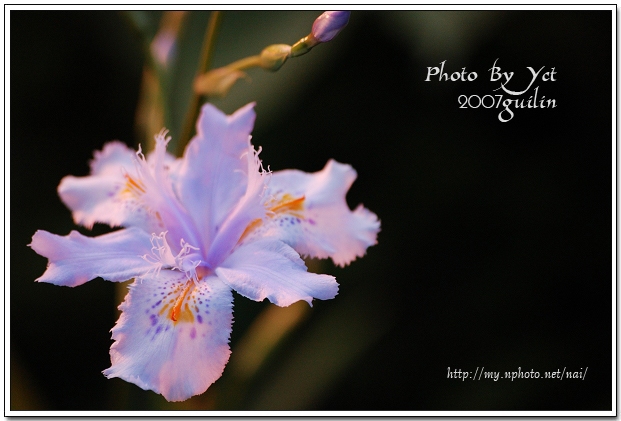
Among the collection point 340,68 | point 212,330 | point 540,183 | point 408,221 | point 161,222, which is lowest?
point 212,330

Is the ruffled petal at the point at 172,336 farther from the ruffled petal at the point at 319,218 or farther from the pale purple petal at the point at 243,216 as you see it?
the ruffled petal at the point at 319,218

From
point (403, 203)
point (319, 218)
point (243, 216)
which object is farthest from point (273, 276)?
point (403, 203)

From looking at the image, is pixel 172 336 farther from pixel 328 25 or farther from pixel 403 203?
pixel 403 203

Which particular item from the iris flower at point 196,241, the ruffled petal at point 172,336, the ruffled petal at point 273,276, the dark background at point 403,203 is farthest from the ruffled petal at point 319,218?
the dark background at point 403,203

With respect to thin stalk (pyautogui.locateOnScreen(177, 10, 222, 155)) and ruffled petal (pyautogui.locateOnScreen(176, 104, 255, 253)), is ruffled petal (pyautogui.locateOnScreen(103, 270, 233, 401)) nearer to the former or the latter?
ruffled petal (pyautogui.locateOnScreen(176, 104, 255, 253))

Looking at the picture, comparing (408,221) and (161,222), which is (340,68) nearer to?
(408,221)

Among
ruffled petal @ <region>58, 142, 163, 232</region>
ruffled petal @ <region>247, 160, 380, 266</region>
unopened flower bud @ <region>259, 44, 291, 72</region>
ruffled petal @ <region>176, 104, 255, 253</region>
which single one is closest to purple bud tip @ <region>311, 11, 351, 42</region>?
unopened flower bud @ <region>259, 44, 291, 72</region>

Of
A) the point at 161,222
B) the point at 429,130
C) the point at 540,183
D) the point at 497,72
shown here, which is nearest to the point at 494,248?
the point at 540,183
